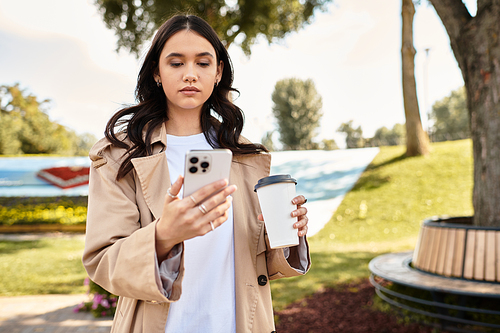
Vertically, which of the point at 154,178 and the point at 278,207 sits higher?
the point at 154,178

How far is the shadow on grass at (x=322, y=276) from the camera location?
5820 mm

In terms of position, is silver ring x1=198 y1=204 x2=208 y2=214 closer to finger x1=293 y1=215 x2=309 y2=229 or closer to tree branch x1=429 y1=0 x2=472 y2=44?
finger x1=293 y1=215 x2=309 y2=229

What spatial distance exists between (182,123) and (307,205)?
12200mm

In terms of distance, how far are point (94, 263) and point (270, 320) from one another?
29.3 inches

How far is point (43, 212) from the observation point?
42.2 ft

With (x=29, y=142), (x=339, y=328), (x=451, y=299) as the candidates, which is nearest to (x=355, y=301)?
(x=339, y=328)

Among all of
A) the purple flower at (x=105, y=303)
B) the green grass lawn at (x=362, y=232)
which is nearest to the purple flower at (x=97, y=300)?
the purple flower at (x=105, y=303)

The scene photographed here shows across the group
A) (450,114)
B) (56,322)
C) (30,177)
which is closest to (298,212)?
(56,322)

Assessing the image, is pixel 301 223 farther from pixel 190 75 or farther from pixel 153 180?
pixel 190 75

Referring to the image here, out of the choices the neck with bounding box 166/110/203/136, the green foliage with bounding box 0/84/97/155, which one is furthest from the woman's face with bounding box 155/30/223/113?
the green foliage with bounding box 0/84/97/155

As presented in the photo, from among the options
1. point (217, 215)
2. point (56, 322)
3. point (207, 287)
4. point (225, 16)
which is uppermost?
point (225, 16)

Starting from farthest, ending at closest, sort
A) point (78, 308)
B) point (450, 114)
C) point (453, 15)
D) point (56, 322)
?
point (450, 114) → point (78, 308) → point (56, 322) → point (453, 15)

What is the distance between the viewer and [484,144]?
4141 millimetres

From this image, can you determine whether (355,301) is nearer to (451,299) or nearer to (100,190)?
(451,299)
